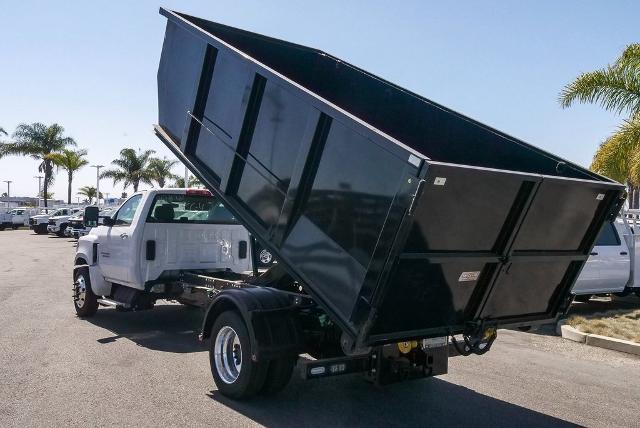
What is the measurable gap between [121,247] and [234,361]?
359 centimetres

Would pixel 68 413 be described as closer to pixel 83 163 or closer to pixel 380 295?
pixel 380 295

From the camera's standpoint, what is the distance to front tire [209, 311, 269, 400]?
538 centimetres

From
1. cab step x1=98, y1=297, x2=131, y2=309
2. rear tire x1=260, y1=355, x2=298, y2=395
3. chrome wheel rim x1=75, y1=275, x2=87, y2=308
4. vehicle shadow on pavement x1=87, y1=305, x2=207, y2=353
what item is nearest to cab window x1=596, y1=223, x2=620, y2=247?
vehicle shadow on pavement x1=87, y1=305, x2=207, y2=353

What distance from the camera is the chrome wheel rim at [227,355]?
5770 millimetres

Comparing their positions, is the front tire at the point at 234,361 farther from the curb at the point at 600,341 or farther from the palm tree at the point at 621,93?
the palm tree at the point at 621,93

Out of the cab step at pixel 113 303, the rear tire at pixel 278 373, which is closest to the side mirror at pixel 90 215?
the cab step at pixel 113 303

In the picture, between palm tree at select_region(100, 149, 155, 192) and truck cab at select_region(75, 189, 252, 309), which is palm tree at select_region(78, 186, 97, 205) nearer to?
palm tree at select_region(100, 149, 155, 192)

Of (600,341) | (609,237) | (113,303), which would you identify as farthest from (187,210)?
(609,237)

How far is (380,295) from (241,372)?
6.20 ft

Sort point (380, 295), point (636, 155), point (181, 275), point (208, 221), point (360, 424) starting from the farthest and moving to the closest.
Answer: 1. point (636, 155)
2. point (208, 221)
3. point (181, 275)
4. point (360, 424)
5. point (380, 295)

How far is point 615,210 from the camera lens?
5148mm

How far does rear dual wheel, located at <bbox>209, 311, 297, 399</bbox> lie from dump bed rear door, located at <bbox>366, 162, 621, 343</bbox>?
52.4 inches

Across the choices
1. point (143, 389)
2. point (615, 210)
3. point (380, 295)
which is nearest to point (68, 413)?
point (143, 389)

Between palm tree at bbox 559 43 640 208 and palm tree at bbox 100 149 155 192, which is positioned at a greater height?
palm tree at bbox 559 43 640 208
